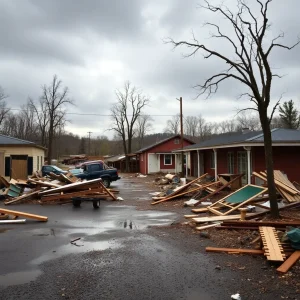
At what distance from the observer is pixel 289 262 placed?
576cm

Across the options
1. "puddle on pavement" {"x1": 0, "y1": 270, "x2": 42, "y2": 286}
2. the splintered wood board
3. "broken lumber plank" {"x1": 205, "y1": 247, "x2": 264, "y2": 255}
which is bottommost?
"puddle on pavement" {"x1": 0, "y1": 270, "x2": 42, "y2": 286}

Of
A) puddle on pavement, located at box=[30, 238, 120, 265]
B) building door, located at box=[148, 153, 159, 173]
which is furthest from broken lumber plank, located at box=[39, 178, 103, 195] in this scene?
building door, located at box=[148, 153, 159, 173]

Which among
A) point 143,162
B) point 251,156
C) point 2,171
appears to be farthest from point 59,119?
point 251,156

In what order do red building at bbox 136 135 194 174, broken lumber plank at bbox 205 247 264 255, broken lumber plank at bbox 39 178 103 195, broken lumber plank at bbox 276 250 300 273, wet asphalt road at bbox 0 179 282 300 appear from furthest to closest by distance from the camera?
red building at bbox 136 135 194 174 → broken lumber plank at bbox 39 178 103 195 → broken lumber plank at bbox 205 247 264 255 → broken lumber plank at bbox 276 250 300 273 → wet asphalt road at bbox 0 179 282 300

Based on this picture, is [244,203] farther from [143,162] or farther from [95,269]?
[143,162]

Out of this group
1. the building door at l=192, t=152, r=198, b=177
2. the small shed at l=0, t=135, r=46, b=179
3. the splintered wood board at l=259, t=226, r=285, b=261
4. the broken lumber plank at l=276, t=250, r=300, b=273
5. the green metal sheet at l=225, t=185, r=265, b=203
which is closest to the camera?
the broken lumber plank at l=276, t=250, r=300, b=273

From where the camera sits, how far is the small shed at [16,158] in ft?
87.5

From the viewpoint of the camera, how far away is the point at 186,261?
636 cm

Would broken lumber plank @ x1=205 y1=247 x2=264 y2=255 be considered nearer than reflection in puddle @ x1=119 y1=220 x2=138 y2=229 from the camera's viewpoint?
Yes

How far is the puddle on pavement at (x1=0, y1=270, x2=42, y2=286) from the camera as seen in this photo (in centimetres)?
529

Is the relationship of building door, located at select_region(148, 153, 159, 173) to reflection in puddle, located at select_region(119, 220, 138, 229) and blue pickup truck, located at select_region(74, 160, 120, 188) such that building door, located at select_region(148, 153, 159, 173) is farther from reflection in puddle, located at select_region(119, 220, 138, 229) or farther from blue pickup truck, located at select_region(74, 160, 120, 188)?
reflection in puddle, located at select_region(119, 220, 138, 229)

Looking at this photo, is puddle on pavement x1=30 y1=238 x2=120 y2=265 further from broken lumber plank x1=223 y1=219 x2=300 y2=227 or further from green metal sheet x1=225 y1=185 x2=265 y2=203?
green metal sheet x1=225 y1=185 x2=265 y2=203

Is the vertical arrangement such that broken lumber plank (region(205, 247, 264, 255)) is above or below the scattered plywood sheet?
below

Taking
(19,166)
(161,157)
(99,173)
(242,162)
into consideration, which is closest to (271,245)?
(242,162)
